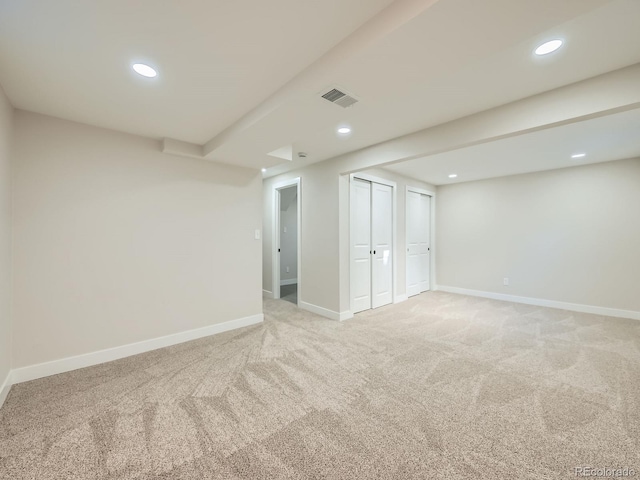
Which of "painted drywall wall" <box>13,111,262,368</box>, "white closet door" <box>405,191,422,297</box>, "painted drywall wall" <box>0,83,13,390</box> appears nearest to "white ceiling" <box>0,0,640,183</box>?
"painted drywall wall" <box>0,83,13,390</box>

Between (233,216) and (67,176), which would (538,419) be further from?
(67,176)

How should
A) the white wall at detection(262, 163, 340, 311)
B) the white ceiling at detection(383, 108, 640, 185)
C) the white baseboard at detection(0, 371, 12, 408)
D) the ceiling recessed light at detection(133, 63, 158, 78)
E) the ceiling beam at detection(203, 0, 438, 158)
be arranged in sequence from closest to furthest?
the ceiling beam at detection(203, 0, 438, 158) → the ceiling recessed light at detection(133, 63, 158, 78) → the white baseboard at detection(0, 371, 12, 408) → the white ceiling at detection(383, 108, 640, 185) → the white wall at detection(262, 163, 340, 311)

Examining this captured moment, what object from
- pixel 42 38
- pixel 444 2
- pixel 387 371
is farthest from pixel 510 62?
pixel 42 38

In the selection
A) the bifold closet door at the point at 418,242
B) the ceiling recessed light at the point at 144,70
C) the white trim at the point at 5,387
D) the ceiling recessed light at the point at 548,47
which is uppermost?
the ceiling recessed light at the point at 548,47

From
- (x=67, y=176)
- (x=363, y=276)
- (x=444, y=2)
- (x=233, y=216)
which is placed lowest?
(x=363, y=276)

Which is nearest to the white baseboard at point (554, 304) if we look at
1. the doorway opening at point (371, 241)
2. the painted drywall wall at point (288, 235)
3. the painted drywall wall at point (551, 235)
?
the painted drywall wall at point (551, 235)

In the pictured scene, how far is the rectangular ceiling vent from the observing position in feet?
6.15

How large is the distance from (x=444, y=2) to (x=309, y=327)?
11.3ft

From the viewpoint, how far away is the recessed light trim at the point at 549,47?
1.60m

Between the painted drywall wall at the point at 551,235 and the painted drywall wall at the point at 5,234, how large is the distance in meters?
6.70

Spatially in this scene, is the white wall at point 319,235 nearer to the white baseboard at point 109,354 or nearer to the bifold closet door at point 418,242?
the white baseboard at point 109,354

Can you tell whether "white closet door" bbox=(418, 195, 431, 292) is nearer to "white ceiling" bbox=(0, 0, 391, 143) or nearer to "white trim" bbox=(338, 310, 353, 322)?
"white trim" bbox=(338, 310, 353, 322)

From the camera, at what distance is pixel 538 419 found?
182cm

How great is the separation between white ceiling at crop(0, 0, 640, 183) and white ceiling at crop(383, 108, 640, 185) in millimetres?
1221
